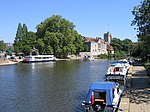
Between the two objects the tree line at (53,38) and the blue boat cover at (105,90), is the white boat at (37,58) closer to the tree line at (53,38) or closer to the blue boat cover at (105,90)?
the tree line at (53,38)

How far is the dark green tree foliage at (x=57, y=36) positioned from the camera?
127 m

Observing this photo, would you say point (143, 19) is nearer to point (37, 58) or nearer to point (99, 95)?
point (99, 95)

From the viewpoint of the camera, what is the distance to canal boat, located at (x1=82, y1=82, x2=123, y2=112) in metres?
20.1

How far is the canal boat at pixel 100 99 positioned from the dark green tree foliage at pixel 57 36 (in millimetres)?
104781

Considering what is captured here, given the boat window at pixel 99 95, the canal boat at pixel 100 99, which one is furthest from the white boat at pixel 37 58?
the canal boat at pixel 100 99

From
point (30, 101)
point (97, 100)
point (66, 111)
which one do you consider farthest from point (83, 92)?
point (97, 100)

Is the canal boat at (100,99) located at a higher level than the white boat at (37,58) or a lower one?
lower

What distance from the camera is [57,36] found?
127625 millimetres

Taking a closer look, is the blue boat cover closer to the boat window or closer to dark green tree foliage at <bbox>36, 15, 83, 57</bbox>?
the boat window

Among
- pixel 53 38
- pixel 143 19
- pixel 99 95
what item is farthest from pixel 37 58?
pixel 99 95

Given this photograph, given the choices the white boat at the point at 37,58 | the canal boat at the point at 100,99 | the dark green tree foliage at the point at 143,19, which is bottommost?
the canal boat at the point at 100,99

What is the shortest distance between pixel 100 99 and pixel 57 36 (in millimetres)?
107398

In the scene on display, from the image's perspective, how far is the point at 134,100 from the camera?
2341 cm

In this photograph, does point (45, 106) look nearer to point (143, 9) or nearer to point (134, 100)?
point (134, 100)
